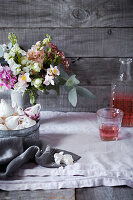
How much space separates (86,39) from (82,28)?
0.19 feet

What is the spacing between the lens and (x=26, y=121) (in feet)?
3.02

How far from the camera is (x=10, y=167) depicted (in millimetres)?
769

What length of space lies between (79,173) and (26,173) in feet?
0.52

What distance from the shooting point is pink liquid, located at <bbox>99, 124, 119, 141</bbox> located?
1.04m

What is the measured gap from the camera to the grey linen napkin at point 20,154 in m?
0.80

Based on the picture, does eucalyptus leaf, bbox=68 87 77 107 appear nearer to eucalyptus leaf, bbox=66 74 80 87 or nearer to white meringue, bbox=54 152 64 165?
eucalyptus leaf, bbox=66 74 80 87

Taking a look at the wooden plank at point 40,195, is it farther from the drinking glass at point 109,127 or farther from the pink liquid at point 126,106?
the pink liquid at point 126,106

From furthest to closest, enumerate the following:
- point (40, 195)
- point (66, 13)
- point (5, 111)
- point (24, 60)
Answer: point (66, 13) → point (24, 60) → point (5, 111) → point (40, 195)

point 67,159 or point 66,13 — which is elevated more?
point 66,13

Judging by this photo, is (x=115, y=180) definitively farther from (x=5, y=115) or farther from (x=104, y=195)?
(x=5, y=115)

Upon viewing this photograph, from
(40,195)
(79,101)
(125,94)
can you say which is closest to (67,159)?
(40,195)

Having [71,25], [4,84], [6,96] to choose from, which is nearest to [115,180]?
[4,84]

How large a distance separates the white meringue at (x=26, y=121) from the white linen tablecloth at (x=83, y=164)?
132 millimetres

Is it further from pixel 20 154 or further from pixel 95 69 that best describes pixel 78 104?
pixel 20 154
